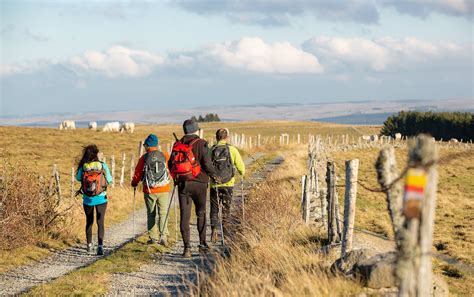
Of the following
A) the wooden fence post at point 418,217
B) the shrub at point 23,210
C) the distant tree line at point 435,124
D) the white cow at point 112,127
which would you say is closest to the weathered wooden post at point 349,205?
the wooden fence post at point 418,217

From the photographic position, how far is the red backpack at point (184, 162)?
429 inches

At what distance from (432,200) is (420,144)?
0.38 m

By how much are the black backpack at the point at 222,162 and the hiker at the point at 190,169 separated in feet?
1.83

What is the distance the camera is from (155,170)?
469 inches

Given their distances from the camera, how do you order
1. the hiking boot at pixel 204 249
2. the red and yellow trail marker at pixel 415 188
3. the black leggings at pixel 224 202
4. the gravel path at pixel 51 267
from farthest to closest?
the black leggings at pixel 224 202 → the hiking boot at pixel 204 249 → the gravel path at pixel 51 267 → the red and yellow trail marker at pixel 415 188

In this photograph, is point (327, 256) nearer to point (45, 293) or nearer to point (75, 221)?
point (45, 293)

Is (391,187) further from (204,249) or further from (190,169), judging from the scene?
(204,249)

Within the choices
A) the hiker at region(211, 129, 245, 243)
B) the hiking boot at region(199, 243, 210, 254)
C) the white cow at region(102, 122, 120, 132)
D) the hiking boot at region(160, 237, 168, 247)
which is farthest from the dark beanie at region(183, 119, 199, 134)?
the white cow at region(102, 122, 120, 132)

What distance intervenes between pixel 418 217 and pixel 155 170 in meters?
7.93

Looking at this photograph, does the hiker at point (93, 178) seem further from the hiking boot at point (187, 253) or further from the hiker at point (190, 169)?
the hiking boot at point (187, 253)

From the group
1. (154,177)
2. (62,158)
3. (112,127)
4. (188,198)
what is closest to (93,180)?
(154,177)

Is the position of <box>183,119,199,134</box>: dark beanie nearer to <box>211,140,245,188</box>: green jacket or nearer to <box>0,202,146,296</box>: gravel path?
<box>211,140,245,188</box>: green jacket

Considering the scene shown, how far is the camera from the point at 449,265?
540 inches

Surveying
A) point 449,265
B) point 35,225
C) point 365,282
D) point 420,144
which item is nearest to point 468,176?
point 449,265
